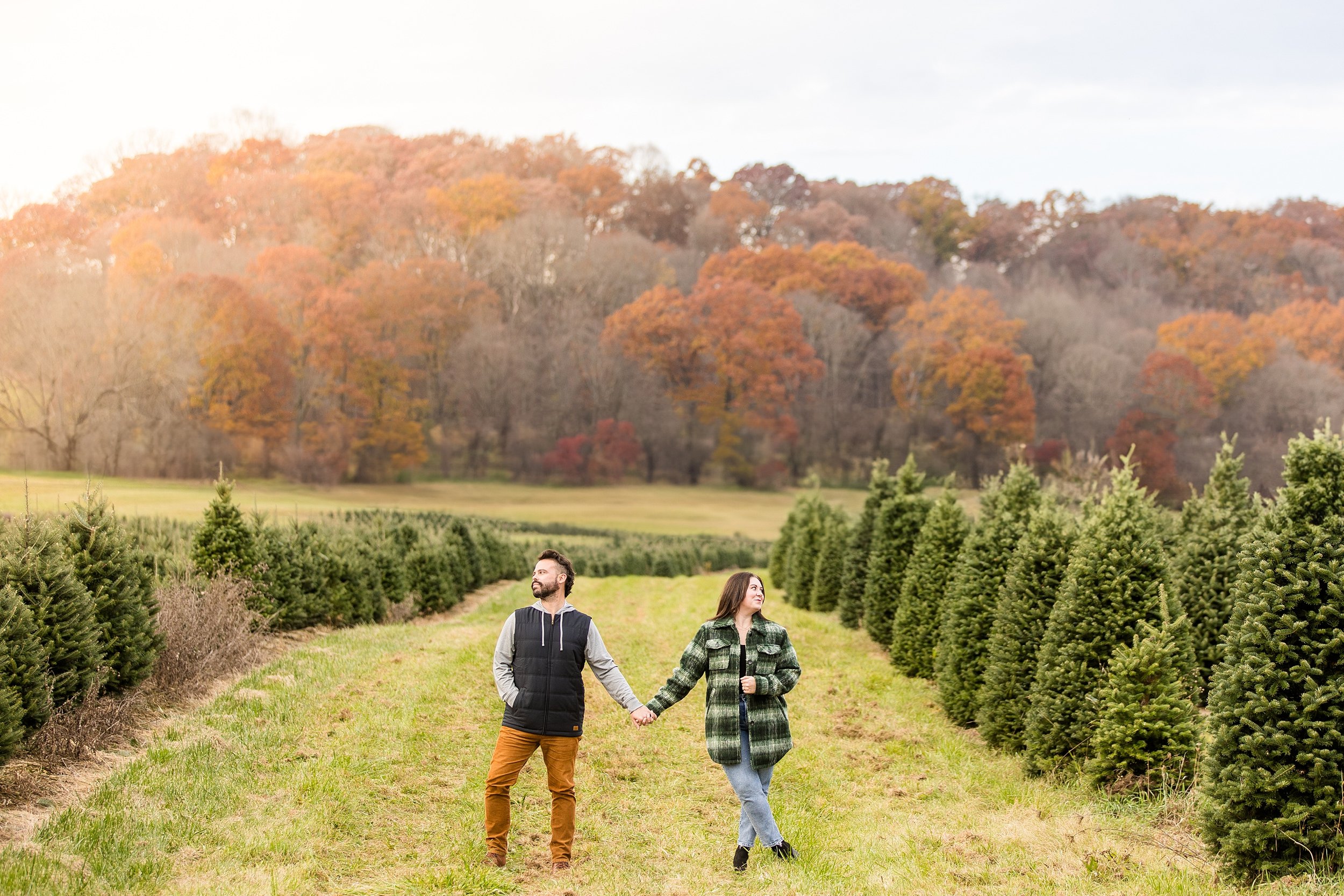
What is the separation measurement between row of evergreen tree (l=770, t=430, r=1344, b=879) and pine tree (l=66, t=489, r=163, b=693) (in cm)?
855

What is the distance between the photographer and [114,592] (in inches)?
363

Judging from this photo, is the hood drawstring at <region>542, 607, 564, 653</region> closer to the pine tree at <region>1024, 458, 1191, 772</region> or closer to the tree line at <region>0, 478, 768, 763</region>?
the tree line at <region>0, 478, 768, 763</region>

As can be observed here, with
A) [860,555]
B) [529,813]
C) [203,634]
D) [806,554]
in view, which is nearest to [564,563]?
[529,813]

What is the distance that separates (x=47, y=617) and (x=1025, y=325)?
71.4m

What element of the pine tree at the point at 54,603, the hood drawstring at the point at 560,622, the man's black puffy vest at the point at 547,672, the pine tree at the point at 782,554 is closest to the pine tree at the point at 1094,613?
the man's black puffy vest at the point at 547,672

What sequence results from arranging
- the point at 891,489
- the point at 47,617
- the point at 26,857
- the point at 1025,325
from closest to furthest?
1. the point at 26,857
2. the point at 47,617
3. the point at 891,489
4. the point at 1025,325

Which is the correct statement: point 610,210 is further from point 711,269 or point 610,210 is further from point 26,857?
point 26,857

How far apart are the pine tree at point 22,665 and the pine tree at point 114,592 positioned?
146 centimetres

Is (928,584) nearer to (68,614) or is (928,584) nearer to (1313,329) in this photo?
(68,614)

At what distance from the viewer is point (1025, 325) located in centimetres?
7119

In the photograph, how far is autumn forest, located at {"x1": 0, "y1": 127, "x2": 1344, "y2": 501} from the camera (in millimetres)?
46188

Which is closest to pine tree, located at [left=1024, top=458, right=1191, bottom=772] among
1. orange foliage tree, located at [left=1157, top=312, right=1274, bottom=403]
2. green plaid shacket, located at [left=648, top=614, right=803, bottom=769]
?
green plaid shacket, located at [left=648, top=614, right=803, bottom=769]

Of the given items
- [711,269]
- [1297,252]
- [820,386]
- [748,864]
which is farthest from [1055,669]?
[1297,252]

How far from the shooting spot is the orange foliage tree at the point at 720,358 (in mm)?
63656
